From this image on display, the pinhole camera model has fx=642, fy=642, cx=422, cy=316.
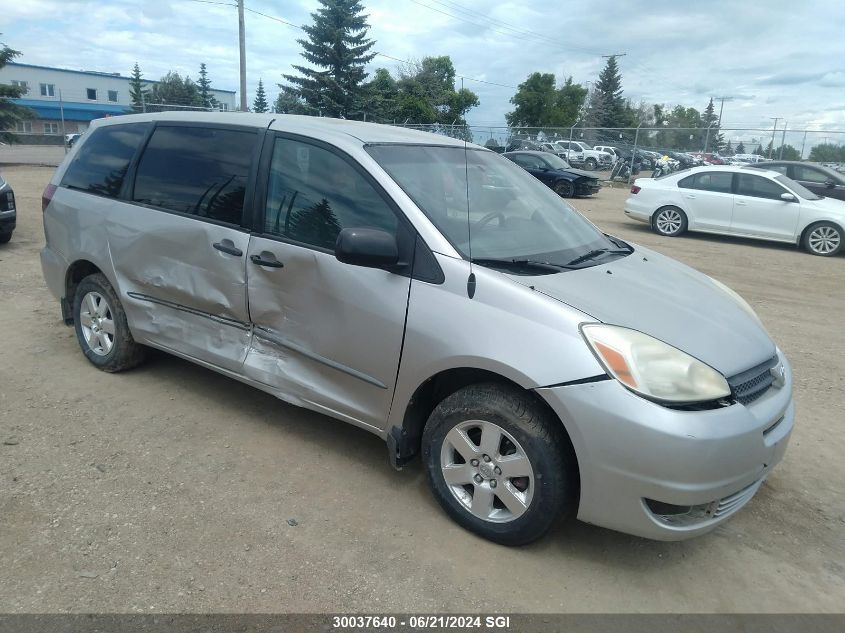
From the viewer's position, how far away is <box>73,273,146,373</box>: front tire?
4.57 m

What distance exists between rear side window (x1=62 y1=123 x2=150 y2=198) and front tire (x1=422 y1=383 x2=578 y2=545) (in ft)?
9.85

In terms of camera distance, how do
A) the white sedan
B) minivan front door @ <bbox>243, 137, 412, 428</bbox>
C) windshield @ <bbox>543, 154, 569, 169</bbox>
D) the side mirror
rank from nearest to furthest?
1. the side mirror
2. minivan front door @ <bbox>243, 137, 412, 428</bbox>
3. the white sedan
4. windshield @ <bbox>543, 154, 569, 169</bbox>

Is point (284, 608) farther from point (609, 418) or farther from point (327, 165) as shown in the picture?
point (327, 165)

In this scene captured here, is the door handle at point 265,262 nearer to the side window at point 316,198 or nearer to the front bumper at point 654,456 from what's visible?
the side window at point 316,198

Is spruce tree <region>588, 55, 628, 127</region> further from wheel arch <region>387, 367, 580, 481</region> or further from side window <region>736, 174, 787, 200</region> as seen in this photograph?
wheel arch <region>387, 367, 580, 481</region>

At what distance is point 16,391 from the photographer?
4.44 metres

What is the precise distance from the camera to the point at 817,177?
49.3 ft

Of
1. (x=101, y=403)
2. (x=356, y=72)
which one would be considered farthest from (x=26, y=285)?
(x=356, y=72)

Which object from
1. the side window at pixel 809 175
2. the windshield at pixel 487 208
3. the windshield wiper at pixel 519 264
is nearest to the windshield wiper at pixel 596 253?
the windshield at pixel 487 208

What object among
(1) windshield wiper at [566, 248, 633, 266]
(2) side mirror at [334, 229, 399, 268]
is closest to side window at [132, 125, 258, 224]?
(2) side mirror at [334, 229, 399, 268]

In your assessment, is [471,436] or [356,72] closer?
[471,436]

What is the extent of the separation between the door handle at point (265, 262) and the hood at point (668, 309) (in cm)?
135

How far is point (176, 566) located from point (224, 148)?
2441 mm
